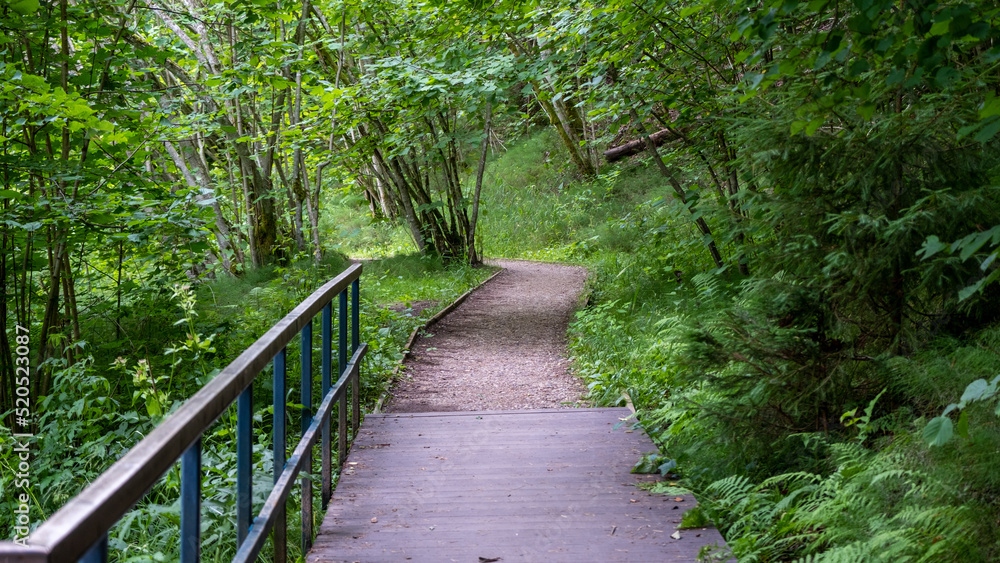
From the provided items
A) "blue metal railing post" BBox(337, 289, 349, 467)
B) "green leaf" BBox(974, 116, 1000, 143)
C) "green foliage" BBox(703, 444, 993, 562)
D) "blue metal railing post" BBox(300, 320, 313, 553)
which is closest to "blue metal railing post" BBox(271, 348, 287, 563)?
"blue metal railing post" BBox(300, 320, 313, 553)

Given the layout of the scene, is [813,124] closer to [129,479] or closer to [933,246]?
[933,246]

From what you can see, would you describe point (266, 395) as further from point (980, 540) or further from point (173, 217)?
point (980, 540)

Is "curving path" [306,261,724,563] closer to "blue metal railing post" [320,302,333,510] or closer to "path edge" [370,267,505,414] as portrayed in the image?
"blue metal railing post" [320,302,333,510]

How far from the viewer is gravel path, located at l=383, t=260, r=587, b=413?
22.6 feet

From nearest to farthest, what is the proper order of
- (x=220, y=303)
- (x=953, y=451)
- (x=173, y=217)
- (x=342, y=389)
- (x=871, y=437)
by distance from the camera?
(x=953, y=451) → (x=871, y=437) → (x=342, y=389) → (x=173, y=217) → (x=220, y=303)

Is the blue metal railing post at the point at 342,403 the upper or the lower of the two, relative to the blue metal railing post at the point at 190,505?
lower

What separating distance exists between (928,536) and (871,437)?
3.79 ft

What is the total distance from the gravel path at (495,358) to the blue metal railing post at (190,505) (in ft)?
15.1

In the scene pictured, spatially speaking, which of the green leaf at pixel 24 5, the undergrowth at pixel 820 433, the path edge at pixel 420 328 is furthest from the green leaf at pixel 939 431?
the green leaf at pixel 24 5

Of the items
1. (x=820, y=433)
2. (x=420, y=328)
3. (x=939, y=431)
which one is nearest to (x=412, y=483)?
(x=820, y=433)

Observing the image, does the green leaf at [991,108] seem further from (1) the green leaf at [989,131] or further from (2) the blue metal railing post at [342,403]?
(2) the blue metal railing post at [342,403]

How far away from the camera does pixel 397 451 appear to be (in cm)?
469

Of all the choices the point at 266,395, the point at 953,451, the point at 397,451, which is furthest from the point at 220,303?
the point at 953,451

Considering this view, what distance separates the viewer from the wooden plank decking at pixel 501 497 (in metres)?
3.28
